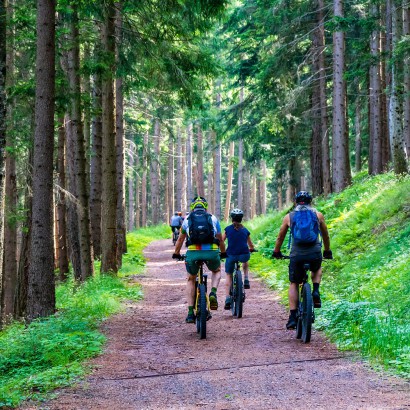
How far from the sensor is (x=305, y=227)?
26.4ft

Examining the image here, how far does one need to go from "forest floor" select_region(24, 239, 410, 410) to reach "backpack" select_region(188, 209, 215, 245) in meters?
1.53

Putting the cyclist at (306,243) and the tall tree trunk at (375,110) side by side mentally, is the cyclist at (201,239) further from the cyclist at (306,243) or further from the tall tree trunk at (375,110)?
the tall tree trunk at (375,110)

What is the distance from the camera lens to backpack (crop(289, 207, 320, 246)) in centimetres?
805

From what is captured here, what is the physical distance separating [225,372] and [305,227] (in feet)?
7.76

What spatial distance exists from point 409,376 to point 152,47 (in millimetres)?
10732

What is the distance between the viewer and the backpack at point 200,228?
889 cm

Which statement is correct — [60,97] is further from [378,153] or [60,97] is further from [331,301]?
[378,153]

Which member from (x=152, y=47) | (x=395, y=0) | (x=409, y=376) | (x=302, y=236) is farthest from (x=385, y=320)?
(x=395, y=0)

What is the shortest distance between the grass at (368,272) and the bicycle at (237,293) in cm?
142

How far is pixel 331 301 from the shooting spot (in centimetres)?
1048

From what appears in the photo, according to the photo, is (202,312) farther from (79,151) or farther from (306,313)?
(79,151)

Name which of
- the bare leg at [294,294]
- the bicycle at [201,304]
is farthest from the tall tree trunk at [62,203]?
the bare leg at [294,294]

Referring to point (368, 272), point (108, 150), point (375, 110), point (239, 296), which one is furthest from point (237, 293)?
point (375, 110)

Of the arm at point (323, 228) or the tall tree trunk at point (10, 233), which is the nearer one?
the arm at point (323, 228)
